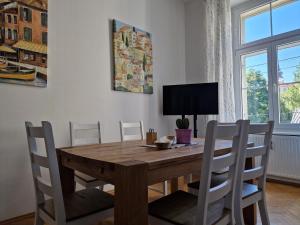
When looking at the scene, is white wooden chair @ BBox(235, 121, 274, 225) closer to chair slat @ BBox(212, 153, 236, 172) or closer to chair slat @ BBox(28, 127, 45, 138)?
chair slat @ BBox(212, 153, 236, 172)

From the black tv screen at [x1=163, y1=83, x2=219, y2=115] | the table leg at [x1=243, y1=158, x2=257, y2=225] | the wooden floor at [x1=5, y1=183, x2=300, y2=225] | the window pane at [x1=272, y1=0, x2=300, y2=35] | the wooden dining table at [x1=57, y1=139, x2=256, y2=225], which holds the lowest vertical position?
the wooden floor at [x1=5, y1=183, x2=300, y2=225]

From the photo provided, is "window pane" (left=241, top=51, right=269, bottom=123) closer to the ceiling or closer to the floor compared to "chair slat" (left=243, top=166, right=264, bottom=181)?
closer to the ceiling

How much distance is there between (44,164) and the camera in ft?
4.25

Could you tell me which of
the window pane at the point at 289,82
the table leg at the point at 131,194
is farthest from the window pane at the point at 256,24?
the table leg at the point at 131,194

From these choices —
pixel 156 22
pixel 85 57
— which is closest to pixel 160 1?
pixel 156 22

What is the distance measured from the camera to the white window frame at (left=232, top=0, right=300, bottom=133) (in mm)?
3211

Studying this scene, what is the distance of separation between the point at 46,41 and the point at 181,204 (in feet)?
6.90

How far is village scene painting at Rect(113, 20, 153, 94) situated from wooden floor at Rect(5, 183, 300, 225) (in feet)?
4.85

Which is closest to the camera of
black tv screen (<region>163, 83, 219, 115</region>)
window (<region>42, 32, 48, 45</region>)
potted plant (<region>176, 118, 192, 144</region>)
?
potted plant (<region>176, 118, 192, 144</region>)

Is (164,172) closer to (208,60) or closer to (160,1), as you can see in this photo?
(208,60)

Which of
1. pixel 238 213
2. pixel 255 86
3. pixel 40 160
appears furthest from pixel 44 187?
pixel 255 86

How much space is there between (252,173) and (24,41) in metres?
2.33

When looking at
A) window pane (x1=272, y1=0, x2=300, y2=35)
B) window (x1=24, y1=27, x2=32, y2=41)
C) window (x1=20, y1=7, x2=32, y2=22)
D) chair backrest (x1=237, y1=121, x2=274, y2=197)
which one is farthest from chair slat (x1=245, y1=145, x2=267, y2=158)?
window pane (x1=272, y1=0, x2=300, y2=35)

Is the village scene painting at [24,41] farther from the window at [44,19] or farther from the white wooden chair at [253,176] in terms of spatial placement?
the white wooden chair at [253,176]
